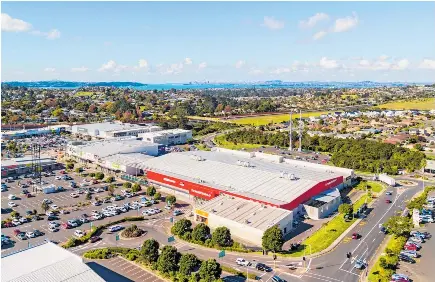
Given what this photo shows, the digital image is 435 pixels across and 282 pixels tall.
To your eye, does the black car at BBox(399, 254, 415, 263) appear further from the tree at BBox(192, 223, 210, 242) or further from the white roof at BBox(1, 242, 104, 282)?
the white roof at BBox(1, 242, 104, 282)

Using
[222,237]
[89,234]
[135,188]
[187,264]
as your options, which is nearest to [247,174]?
[135,188]

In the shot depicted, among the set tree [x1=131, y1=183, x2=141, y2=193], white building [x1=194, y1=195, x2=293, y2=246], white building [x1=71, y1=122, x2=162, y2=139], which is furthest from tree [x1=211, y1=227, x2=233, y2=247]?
white building [x1=71, y1=122, x2=162, y2=139]

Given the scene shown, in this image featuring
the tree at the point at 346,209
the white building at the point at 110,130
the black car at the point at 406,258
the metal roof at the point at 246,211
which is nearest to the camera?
the black car at the point at 406,258

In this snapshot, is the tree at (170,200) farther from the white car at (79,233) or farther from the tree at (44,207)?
the tree at (44,207)

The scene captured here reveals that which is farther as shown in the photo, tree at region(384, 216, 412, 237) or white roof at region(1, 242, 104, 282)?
tree at region(384, 216, 412, 237)

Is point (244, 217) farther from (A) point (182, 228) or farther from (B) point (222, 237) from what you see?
(A) point (182, 228)

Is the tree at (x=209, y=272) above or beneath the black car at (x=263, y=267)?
above

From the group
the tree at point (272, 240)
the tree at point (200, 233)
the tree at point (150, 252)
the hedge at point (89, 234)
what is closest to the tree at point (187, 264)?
the tree at point (150, 252)
